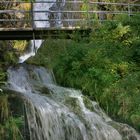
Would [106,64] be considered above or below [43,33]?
below

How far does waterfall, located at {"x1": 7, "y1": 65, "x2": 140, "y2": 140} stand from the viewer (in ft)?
38.3

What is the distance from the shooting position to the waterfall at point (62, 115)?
11.7m

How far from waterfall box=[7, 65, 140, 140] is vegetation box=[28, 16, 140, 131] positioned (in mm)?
456

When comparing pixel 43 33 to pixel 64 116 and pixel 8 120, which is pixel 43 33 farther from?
pixel 8 120

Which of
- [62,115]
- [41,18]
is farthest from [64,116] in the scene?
[41,18]

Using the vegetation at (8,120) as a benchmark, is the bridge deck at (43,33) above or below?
above

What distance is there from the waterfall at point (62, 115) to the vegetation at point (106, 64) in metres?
0.46

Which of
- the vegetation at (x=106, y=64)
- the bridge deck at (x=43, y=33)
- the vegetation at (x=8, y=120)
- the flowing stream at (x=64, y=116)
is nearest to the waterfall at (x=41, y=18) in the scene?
the bridge deck at (x=43, y=33)

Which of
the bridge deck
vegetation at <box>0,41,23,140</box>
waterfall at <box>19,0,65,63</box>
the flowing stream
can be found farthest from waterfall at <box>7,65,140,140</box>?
waterfall at <box>19,0,65,63</box>

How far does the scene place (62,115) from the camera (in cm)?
1221

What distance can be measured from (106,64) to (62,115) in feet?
11.2

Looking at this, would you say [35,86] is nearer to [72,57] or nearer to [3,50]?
[72,57]

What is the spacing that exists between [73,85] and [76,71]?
0.49m

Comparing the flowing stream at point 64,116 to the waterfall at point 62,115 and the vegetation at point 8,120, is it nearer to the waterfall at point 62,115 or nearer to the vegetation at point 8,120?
the waterfall at point 62,115
